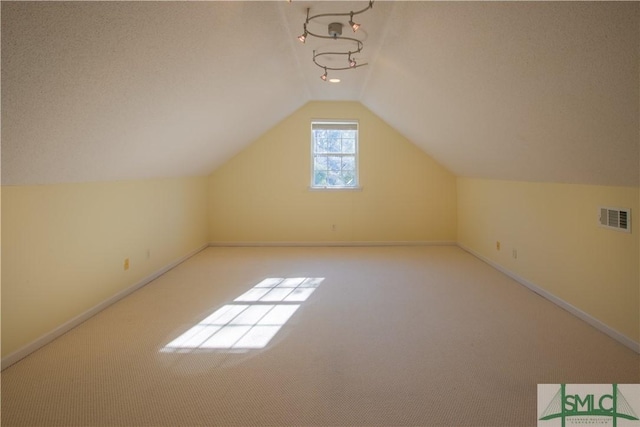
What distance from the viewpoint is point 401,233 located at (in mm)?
5922

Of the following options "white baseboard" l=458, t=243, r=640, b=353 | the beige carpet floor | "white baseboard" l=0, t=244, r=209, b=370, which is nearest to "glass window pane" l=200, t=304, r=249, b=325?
the beige carpet floor

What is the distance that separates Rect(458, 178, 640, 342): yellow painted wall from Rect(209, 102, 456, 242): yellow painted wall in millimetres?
1300

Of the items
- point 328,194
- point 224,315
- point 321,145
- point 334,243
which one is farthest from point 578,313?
point 321,145

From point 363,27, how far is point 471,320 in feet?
7.90

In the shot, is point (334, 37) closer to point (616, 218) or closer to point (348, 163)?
point (616, 218)

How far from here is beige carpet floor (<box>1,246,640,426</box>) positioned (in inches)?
69.7

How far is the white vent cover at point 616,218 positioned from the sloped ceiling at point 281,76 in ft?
0.72

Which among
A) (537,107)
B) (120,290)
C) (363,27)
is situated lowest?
(120,290)

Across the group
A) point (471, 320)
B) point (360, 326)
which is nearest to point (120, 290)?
point (360, 326)

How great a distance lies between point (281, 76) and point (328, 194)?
7.91 ft

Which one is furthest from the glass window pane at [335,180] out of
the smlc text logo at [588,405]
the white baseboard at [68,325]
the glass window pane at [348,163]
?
the smlc text logo at [588,405]

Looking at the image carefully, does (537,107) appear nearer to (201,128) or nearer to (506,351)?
(506,351)

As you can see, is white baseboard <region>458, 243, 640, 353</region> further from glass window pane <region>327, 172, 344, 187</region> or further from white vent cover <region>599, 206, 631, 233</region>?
glass window pane <region>327, 172, 344, 187</region>

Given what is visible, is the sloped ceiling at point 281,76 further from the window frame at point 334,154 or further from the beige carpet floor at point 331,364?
the window frame at point 334,154
